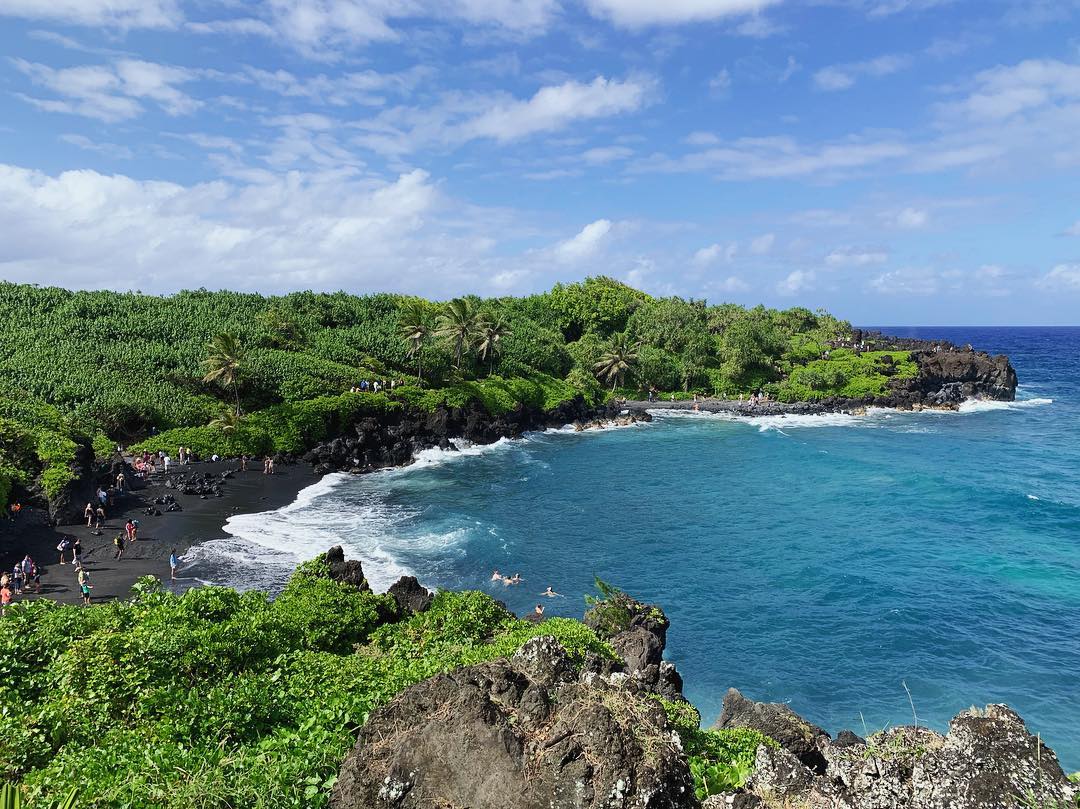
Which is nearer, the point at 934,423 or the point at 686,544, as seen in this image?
the point at 686,544

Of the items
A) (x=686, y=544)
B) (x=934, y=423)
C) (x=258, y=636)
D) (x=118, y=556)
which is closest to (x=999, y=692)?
(x=686, y=544)

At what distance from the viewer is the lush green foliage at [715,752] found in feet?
39.3

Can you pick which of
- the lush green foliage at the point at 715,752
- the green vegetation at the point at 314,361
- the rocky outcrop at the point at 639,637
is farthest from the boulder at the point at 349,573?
the green vegetation at the point at 314,361

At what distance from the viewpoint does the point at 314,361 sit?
71.2 metres

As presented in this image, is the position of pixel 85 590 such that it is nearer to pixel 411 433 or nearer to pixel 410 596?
pixel 410 596

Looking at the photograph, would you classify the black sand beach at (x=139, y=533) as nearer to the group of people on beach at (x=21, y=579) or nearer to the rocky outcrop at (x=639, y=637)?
the group of people on beach at (x=21, y=579)

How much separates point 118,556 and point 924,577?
47.4 metres

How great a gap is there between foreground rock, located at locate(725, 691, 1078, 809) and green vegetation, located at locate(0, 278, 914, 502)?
4520 cm

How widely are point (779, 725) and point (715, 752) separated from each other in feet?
21.2

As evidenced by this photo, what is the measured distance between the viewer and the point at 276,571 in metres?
35.4

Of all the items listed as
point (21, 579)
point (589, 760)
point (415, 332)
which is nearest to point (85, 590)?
point (21, 579)

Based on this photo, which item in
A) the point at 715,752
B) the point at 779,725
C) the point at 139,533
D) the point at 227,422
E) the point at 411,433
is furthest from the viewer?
the point at 411,433

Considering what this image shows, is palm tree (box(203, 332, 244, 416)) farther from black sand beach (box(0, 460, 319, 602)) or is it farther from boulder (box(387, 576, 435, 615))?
boulder (box(387, 576, 435, 615))

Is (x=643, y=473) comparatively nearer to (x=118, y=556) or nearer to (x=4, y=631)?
(x=118, y=556)
